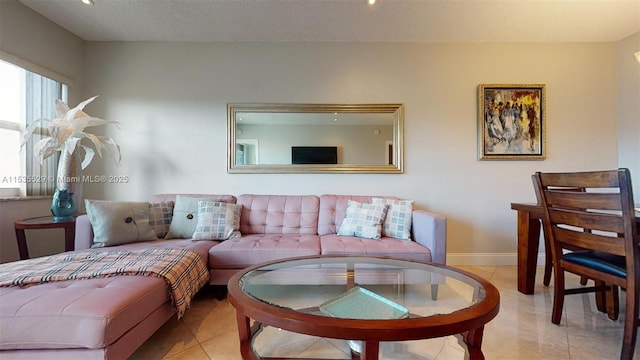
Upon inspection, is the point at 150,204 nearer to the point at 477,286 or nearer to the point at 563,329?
the point at 477,286

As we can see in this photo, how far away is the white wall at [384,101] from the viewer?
9.75 ft

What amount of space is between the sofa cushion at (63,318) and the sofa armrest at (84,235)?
0.93m

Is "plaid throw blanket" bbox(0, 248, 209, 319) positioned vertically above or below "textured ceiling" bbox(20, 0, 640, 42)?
below

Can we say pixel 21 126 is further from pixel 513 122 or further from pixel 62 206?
pixel 513 122

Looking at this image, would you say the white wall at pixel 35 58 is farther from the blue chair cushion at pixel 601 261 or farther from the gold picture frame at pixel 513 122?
the gold picture frame at pixel 513 122

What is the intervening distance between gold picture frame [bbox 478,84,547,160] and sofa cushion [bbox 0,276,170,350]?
10.8ft

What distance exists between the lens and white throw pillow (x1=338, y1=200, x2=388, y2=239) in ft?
7.60

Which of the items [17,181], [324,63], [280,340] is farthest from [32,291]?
[324,63]

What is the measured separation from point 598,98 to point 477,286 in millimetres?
3189

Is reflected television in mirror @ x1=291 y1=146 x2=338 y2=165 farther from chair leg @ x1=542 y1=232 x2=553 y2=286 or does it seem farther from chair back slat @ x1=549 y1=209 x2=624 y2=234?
chair leg @ x1=542 y1=232 x2=553 y2=286

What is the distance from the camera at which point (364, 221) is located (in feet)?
7.76

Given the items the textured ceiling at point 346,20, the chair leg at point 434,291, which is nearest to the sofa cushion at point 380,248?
the chair leg at point 434,291

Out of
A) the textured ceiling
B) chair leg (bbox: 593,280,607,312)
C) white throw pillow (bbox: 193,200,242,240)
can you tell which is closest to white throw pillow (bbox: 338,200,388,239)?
white throw pillow (bbox: 193,200,242,240)

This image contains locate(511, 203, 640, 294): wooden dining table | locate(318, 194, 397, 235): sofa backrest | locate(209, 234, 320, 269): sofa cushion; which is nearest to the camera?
locate(209, 234, 320, 269): sofa cushion
